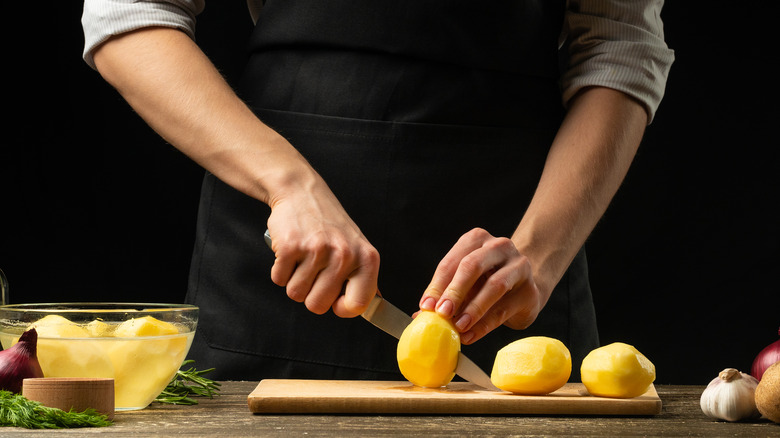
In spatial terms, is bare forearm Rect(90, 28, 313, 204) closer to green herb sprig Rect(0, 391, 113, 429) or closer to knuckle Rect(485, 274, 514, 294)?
knuckle Rect(485, 274, 514, 294)

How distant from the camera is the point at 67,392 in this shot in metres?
0.98

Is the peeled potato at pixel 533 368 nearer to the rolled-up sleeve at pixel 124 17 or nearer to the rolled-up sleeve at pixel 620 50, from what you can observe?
the rolled-up sleeve at pixel 620 50

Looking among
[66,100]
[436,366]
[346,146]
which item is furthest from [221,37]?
[436,366]

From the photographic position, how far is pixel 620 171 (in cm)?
168

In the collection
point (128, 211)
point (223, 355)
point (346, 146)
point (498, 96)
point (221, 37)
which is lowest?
point (223, 355)

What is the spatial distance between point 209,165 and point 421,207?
1.43 ft

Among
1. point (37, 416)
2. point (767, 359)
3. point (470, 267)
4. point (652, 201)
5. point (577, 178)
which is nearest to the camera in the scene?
point (37, 416)

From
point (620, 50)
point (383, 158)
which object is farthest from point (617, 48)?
point (383, 158)

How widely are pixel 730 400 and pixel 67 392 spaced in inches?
32.2

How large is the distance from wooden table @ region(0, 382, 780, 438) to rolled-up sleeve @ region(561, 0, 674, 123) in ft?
2.50


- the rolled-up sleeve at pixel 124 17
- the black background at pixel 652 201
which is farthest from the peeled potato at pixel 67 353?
the black background at pixel 652 201

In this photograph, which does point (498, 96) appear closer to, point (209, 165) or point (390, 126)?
point (390, 126)

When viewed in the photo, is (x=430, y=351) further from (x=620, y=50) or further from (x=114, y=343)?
(x=620, y=50)

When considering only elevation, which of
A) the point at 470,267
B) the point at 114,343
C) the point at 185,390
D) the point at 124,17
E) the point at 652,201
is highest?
the point at 124,17
